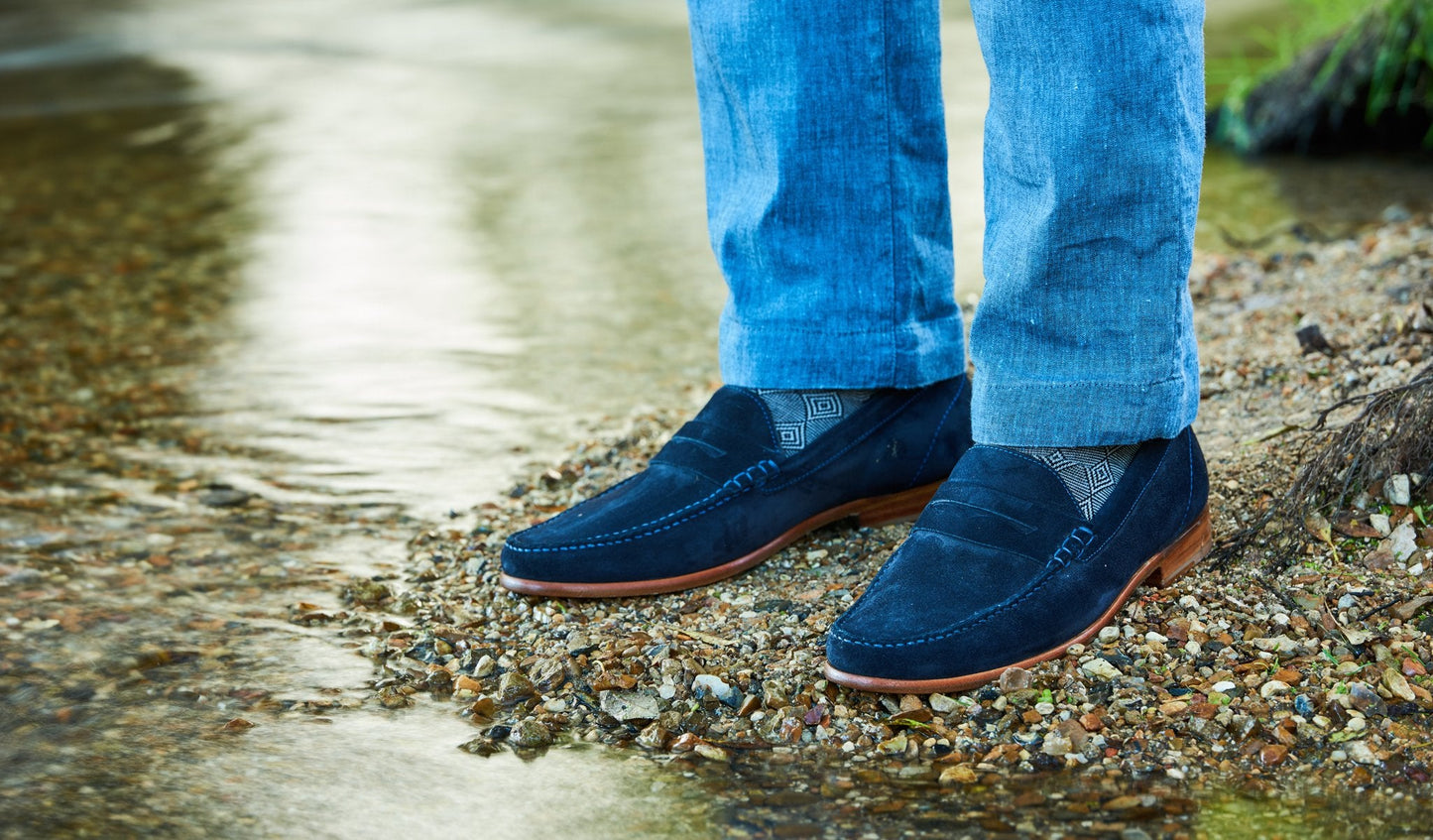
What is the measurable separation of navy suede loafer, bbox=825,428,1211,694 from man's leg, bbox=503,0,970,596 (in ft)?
0.66

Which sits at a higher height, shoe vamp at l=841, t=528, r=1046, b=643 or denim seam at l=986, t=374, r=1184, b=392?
denim seam at l=986, t=374, r=1184, b=392

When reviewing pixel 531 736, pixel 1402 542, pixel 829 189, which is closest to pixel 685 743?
pixel 531 736

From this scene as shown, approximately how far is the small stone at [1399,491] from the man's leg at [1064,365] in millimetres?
234

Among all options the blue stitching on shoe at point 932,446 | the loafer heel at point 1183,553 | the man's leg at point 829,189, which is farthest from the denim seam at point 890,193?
the loafer heel at point 1183,553

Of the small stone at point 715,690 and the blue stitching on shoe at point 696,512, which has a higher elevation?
the blue stitching on shoe at point 696,512

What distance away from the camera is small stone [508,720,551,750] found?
3.88ft

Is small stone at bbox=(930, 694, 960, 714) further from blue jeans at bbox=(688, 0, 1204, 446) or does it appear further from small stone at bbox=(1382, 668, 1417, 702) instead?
small stone at bbox=(1382, 668, 1417, 702)

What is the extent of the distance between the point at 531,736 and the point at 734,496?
0.37 metres

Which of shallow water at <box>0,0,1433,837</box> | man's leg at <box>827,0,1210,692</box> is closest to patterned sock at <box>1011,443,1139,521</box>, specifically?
man's leg at <box>827,0,1210,692</box>

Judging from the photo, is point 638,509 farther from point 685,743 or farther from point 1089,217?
point 1089,217

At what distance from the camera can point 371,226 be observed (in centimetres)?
338

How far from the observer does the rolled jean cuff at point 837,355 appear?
1.45m

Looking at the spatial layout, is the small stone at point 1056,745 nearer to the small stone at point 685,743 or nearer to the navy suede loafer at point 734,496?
the small stone at point 685,743

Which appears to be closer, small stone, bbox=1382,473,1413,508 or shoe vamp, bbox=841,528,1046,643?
shoe vamp, bbox=841,528,1046,643
